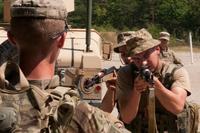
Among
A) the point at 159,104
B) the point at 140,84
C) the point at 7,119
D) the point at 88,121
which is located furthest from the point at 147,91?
the point at 7,119

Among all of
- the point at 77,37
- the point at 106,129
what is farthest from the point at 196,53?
the point at 106,129

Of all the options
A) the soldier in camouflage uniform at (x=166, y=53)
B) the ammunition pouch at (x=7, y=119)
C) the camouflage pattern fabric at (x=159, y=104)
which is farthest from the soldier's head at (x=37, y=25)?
the soldier in camouflage uniform at (x=166, y=53)

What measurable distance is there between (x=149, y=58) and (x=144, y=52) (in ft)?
0.22

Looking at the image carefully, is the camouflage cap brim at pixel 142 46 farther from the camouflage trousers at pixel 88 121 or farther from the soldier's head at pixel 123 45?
the camouflage trousers at pixel 88 121

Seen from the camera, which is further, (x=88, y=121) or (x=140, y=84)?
(x=140, y=84)

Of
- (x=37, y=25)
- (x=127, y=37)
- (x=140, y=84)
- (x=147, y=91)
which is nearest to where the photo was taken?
(x=37, y=25)

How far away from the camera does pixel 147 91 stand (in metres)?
4.17

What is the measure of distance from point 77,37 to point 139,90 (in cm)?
474

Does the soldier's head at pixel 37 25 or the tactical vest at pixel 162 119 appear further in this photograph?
the tactical vest at pixel 162 119

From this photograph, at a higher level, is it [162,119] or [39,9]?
[39,9]

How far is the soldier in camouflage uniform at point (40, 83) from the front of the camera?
201cm

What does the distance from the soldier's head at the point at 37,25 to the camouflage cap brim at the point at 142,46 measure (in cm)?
193

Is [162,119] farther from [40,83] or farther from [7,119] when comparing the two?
[7,119]

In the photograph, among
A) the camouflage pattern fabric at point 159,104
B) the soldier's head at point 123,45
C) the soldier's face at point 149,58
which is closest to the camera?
the soldier's face at point 149,58
